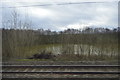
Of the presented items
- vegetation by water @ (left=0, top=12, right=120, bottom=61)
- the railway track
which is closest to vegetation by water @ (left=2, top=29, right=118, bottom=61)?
vegetation by water @ (left=0, top=12, right=120, bottom=61)

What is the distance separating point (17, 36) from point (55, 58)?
9.87 ft

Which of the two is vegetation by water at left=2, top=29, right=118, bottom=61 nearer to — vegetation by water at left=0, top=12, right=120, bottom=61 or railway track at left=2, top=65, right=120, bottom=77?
vegetation by water at left=0, top=12, right=120, bottom=61

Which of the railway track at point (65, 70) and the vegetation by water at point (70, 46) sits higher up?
the vegetation by water at point (70, 46)

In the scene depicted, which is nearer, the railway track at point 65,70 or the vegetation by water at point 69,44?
the railway track at point 65,70

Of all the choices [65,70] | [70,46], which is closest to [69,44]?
[70,46]

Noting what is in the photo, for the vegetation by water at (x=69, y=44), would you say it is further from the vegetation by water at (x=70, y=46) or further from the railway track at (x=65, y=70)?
the railway track at (x=65, y=70)

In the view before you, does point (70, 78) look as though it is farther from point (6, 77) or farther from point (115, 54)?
point (115, 54)

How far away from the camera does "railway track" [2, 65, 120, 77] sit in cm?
681

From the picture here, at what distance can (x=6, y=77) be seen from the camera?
21.4 ft

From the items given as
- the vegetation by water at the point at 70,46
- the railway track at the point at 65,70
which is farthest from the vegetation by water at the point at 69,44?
the railway track at the point at 65,70

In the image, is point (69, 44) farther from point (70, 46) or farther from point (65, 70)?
point (65, 70)

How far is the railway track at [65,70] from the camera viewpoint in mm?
6809

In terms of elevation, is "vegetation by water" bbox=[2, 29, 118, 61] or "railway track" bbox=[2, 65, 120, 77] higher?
"vegetation by water" bbox=[2, 29, 118, 61]

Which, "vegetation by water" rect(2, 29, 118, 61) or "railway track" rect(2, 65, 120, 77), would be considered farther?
"vegetation by water" rect(2, 29, 118, 61)
